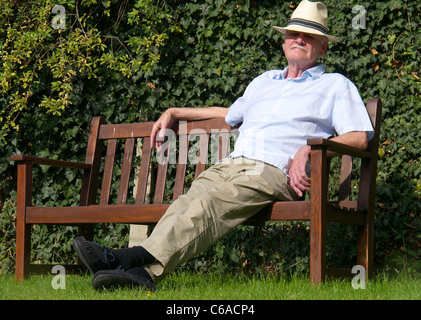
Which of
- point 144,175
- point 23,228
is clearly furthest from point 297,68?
point 23,228

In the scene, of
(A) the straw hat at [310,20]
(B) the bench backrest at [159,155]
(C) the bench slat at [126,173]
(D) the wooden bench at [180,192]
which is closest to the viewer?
(D) the wooden bench at [180,192]

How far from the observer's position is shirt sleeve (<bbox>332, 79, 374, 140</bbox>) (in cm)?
368

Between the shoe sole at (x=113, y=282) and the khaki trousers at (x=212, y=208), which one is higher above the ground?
the khaki trousers at (x=212, y=208)

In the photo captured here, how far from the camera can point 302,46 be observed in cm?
400

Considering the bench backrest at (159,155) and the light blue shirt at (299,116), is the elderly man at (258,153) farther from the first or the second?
the bench backrest at (159,155)

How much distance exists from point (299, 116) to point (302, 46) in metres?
0.46

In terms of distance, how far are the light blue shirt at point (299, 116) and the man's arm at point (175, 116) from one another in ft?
1.38

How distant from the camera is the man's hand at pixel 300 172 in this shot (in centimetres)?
350

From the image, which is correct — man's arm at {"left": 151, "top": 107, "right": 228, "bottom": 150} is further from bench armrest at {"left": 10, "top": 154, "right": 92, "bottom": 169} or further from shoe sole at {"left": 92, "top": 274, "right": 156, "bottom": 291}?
shoe sole at {"left": 92, "top": 274, "right": 156, "bottom": 291}

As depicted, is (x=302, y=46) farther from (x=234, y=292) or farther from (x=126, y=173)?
(x=234, y=292)

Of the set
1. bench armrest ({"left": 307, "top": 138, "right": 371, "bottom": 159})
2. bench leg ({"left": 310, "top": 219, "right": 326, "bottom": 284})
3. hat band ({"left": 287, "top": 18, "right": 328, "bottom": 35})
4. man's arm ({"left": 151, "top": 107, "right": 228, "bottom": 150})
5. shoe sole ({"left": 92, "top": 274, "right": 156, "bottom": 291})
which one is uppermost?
hat band ({"left": 287, "top": 18, "right": 328, "bottom": 35})

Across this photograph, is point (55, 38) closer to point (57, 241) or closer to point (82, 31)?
point (82, 31)

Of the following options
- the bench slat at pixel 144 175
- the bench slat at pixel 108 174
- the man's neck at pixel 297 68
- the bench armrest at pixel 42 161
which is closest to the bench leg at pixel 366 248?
the man's neck at pixel 297 68

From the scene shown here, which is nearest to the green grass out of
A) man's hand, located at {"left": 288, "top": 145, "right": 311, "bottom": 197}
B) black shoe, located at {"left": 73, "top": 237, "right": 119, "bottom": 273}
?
black shoe, located at {"left": 73, "top": 237, "right": 119, "bottom": 273}
